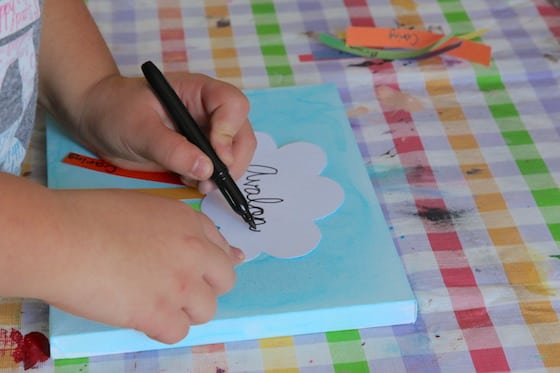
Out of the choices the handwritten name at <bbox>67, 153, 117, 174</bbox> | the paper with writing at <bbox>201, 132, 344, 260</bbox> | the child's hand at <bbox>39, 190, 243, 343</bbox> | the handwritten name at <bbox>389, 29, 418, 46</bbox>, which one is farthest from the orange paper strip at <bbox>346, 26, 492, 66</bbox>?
the child's hand at <bbox>39, 190, 243, 343</bbox>

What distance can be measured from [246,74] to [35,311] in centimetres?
37

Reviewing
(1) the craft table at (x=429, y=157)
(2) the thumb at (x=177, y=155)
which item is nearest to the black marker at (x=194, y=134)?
(2) the thumb at (x=177, y=155)

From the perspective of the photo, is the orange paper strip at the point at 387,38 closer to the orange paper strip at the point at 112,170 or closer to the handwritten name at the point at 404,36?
the handwritten name at the point at 404,36

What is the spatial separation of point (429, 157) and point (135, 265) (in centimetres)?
35

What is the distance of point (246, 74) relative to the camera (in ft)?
3.06

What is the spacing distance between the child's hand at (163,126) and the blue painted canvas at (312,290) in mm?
30

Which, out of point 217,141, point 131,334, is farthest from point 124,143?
point 131,334

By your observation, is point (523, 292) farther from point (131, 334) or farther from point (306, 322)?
point (131, 334)

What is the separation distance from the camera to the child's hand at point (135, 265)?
557mm

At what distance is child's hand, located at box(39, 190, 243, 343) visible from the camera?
1.83 feet

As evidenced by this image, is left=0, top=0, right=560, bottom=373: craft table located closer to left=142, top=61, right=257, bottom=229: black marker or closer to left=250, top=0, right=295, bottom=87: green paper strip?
left=250, top=0, right=295, bottom=87: green paper strip

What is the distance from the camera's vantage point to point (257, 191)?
2.46 ft

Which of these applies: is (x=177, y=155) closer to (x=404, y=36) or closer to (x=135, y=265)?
(x=135, y=265)

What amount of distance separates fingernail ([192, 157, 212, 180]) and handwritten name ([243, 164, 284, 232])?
0.17ft
